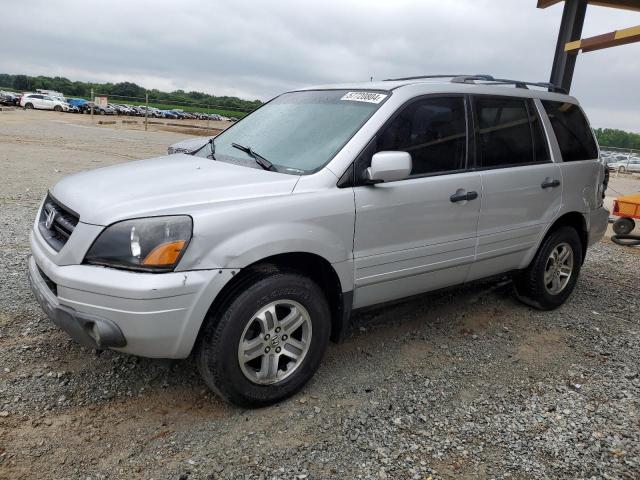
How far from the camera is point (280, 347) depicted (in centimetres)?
293

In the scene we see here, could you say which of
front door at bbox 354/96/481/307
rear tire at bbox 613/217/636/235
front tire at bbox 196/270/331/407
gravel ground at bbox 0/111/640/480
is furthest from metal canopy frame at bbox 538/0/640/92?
front tire at bbox 196/270/331/407

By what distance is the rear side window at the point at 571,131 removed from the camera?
446 centimetres

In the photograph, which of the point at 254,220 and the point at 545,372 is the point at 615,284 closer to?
the point at 545,372

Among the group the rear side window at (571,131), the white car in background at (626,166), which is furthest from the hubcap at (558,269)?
the white car in background at (626,166)

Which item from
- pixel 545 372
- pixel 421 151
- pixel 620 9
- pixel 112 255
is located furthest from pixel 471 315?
pixel 620 9

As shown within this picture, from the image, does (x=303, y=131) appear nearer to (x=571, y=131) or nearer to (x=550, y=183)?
(x=550, y=183)

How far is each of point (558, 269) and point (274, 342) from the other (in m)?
3.00

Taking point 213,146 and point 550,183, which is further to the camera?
point 550,183

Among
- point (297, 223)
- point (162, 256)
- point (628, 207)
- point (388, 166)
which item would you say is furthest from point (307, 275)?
point (628, 207)

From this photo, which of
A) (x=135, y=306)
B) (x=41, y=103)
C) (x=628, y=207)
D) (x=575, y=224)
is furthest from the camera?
(x=41, y=103)

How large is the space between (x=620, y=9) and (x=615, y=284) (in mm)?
6386

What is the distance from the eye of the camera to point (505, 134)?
402 centimetres

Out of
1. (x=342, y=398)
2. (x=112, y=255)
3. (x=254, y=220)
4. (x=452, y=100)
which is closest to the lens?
(x=112, y=255)

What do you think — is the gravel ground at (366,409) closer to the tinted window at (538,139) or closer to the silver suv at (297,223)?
the silver suv at (297,223)
